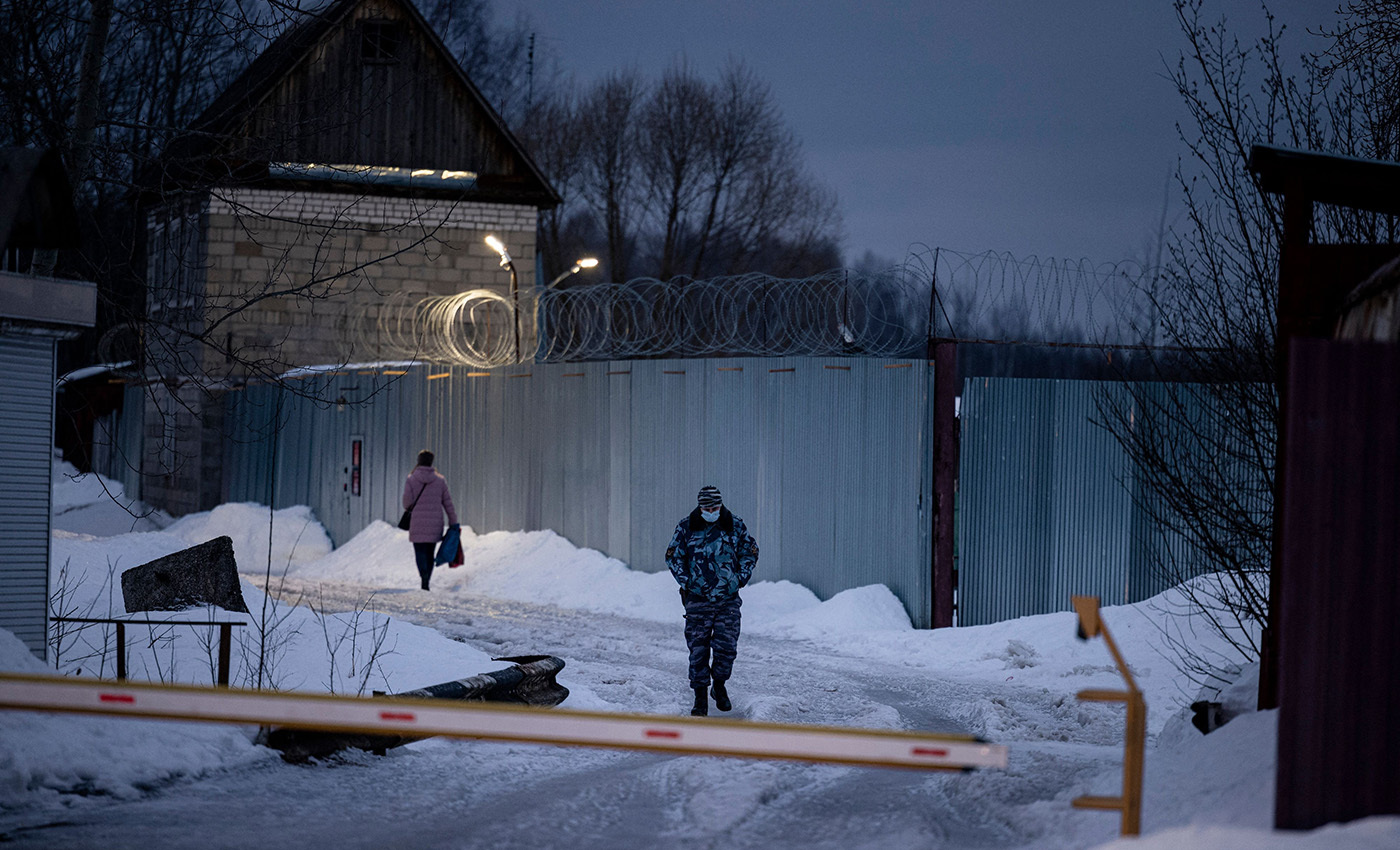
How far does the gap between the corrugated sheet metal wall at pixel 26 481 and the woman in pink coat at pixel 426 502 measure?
302 inches

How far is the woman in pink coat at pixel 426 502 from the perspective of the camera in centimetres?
1544

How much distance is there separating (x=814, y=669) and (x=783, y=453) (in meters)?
3.62

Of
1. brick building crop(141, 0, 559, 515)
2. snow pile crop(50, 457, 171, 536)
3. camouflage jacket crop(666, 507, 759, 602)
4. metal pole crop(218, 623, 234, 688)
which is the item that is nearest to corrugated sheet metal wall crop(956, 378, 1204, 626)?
camouflage jacket crop(666, 507, 759, 602)

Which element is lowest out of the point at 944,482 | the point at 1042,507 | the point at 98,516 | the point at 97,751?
the point at 98,516

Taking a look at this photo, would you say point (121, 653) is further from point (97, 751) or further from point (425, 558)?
point (425, 558)

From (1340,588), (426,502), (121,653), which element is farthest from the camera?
(426,502)

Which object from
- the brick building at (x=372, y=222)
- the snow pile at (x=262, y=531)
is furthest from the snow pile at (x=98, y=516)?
the snow pile at (x=262, y=531)

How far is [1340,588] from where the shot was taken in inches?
157

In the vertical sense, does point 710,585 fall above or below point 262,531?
above

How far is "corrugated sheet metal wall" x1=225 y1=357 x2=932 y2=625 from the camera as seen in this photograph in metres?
12.5

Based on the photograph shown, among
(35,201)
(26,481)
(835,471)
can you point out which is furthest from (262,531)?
(35,201)

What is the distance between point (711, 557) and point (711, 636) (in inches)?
21.8

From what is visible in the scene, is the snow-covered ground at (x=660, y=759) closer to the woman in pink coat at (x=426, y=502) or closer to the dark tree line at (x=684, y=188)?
the woman in pink coat at (x=426, y=502)

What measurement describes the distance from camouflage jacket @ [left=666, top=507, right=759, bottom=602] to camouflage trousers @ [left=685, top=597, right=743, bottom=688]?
0.08m
